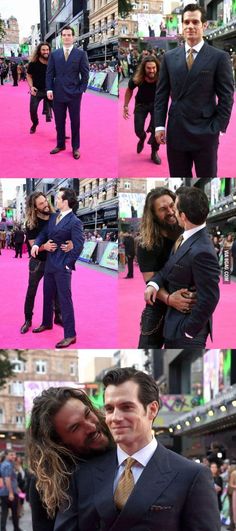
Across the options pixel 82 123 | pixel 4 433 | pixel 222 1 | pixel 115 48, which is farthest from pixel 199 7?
pixel 4 433

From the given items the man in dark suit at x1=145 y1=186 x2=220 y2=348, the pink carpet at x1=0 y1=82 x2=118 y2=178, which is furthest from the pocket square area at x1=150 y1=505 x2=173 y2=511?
the pink carpet at x1=0 y1=82 x2=118 y2=178

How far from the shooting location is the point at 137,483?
6.10 feet

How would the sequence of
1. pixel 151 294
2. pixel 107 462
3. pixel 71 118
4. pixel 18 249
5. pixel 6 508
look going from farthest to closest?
pixel 6 508 → pixel 18 249 → pixel 71 118 → pixel 151 294 → pixel 107 462

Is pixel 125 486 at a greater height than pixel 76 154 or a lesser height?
lesser

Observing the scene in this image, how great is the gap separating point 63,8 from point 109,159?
40.1 inches

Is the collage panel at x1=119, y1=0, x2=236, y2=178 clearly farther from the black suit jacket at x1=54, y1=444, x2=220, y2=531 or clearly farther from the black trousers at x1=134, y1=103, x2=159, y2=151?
the black suit jacket at x1=54, y1=444, x2=220, y2=531

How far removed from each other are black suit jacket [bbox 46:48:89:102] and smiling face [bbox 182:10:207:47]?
714 mm

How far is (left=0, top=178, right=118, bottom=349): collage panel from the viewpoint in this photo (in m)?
6.00

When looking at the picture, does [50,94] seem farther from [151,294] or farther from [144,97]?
[151,294]

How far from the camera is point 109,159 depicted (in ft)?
20.1

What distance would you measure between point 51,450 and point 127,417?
285mm

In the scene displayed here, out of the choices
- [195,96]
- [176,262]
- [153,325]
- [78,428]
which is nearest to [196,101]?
[195,96]

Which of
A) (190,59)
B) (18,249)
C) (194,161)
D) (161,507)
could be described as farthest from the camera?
(18,249)

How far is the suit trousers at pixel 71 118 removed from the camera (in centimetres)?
596
